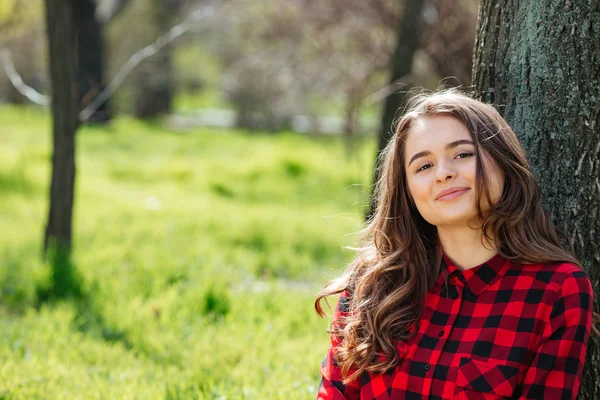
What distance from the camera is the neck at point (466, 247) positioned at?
200 cm

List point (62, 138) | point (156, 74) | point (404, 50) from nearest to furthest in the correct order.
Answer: point (62, 138), point (404, 50), point (156, 74)

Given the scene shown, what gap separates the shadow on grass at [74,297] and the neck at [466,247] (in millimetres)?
2199

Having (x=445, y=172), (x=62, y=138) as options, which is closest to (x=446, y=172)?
(x=445, y=172)

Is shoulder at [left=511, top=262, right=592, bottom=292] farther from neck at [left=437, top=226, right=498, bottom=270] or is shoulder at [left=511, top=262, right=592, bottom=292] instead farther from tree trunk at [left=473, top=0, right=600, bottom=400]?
tree trunk at [left=473, top=0, right=600, bottom=400]

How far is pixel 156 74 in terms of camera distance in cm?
1673

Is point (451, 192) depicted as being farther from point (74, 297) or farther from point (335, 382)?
point (74, 297)

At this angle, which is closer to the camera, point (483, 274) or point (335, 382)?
point (483, 274)

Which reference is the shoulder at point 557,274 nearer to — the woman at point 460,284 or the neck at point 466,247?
the woman at point 460,284

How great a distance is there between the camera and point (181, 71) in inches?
686

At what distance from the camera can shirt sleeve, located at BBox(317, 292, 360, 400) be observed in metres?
2.12

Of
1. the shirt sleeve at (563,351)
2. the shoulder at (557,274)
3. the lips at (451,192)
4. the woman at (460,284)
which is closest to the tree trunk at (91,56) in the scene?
the woman at (460,284)

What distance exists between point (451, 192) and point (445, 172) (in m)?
0.06

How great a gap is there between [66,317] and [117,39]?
13661mm

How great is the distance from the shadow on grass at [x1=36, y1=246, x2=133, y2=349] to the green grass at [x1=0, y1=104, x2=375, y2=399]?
0.01m
